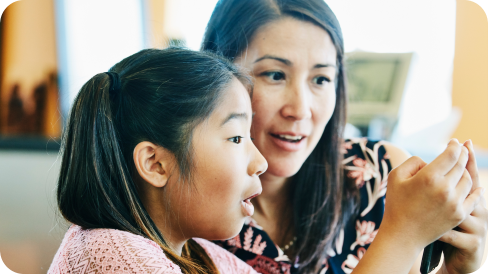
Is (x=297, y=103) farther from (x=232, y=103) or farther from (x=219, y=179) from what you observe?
(x=219, y=179)

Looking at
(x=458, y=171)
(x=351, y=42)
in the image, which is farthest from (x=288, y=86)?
(x=351, y=42)

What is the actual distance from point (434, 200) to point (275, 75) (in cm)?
52

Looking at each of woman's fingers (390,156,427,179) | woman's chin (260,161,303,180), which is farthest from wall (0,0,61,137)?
woman's fingers (390,156,427,179)

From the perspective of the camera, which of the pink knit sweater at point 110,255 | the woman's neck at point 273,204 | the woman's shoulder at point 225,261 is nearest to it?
the pink knit sweater at point 110,255

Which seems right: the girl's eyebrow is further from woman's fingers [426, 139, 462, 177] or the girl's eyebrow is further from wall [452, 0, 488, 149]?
wall [452, 0, 488, 149]

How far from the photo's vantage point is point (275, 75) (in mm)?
1051

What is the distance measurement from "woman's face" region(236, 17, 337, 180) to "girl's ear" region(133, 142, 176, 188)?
0.33 m

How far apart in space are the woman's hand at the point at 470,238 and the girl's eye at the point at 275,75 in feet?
1.55

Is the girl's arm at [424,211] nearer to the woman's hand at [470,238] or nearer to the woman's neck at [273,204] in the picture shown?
the woman's hand at [470,238]

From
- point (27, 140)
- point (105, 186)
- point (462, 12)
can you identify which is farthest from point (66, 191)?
point (462, 12)

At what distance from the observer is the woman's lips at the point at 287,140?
106 cm

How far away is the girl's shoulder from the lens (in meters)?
0.61

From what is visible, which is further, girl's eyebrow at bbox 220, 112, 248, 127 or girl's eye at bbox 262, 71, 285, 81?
girl's eye at bbox 262, 71, 285, 81

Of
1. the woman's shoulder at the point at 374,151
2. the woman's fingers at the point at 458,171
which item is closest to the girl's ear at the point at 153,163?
the woman's fingers at the point at 458,171
